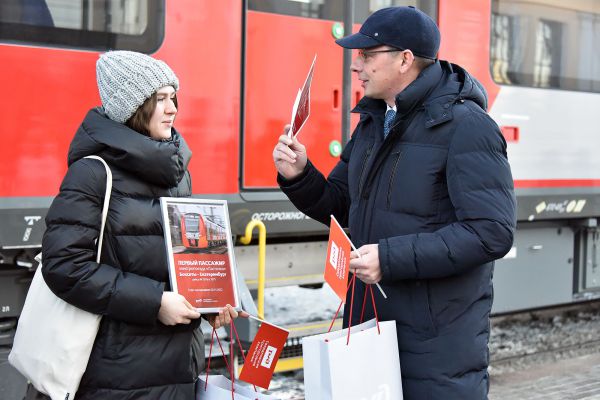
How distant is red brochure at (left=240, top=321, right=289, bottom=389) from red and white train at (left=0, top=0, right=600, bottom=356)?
5.73 ft

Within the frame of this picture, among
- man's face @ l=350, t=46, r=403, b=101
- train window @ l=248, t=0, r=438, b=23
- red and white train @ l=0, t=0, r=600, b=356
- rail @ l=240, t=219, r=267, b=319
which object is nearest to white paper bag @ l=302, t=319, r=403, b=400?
man's face @ l=350, t=46, r=403, b=101

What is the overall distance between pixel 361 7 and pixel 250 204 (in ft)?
4.66

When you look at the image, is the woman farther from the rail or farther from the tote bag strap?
the rail

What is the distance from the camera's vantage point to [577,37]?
6301mm

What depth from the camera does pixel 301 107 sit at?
93.8 inches

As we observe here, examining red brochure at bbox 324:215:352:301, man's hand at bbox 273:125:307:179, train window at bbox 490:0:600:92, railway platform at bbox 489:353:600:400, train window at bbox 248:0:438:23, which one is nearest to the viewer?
red brochure at bbox 324:215:352:301

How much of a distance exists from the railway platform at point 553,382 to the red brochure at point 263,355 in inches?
122

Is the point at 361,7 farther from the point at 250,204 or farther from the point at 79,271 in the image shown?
the point at 79,271

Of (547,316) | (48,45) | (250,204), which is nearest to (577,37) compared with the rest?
(547,316)

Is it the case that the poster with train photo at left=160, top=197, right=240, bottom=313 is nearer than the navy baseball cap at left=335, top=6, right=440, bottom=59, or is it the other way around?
the poster with train photo at left=160, top=197, right=240, bottom=313

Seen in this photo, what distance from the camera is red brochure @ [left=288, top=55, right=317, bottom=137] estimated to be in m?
2.33

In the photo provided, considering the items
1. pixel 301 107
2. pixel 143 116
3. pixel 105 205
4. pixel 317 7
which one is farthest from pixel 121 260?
pixel 317 7

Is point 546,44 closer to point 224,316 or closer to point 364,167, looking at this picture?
point 364,167

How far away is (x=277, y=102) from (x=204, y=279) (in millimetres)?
2380
